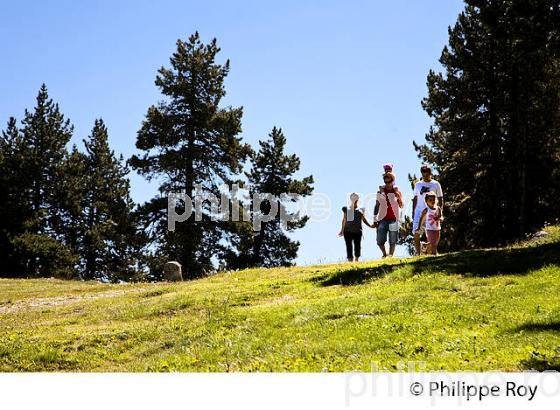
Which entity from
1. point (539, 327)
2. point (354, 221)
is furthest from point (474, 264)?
point (539, 327)

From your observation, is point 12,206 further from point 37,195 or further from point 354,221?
point 354,221

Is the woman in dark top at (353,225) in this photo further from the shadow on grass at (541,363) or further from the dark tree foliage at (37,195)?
the dark tree foliage at (37,195)

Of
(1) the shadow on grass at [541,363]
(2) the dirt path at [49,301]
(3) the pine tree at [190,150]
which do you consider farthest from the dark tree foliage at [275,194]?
(1) the shadow on grass at [541,363]

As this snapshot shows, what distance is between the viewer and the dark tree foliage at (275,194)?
4522cm

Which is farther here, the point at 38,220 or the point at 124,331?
the point at 38,220

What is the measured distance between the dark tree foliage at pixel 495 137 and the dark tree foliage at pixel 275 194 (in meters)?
14.7

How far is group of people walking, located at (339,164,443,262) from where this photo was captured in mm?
17438

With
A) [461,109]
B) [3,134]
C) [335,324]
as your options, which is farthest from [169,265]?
[3,134]

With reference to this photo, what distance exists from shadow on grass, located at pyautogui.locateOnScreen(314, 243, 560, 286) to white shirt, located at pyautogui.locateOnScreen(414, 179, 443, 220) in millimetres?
1590

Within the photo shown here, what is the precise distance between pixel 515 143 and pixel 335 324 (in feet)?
79.5

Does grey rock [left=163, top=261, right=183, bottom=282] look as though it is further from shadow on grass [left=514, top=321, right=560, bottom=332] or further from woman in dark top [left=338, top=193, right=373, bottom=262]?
shadow on grass [left=514, top=321, right=560, bottom=332]

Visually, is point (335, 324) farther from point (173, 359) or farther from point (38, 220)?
point (38, 220)
